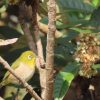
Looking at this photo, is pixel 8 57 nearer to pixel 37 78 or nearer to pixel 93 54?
pixel 37 78

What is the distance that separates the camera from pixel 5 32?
2.02m

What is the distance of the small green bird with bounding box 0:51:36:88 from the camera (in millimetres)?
1688

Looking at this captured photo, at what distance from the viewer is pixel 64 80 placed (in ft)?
4.49

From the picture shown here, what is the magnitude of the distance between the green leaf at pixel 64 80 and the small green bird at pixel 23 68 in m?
0.26

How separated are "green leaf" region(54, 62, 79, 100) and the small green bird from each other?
26cm

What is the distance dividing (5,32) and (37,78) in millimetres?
348

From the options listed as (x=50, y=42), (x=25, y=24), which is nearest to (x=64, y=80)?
(x=25, y=24)

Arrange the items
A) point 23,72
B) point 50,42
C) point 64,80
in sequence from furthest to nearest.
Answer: point 23,72 < point 64,80 < point 50,42

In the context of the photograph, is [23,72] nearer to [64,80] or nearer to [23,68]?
[23,68]

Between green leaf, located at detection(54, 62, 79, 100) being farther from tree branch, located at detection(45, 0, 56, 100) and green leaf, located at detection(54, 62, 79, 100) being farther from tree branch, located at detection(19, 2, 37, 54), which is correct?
tree branch, located at detection(45, 0, 56, 100)

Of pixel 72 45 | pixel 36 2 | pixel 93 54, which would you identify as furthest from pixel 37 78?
pixel 36 2

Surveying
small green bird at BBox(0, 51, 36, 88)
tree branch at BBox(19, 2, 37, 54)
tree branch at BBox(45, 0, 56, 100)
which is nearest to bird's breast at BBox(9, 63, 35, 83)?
small green bird at BBox(0, 51, 36, 88)

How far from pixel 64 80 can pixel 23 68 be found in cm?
42

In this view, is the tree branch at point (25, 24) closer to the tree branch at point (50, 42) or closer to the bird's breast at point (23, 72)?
the bird's breast at point (23, 72)
